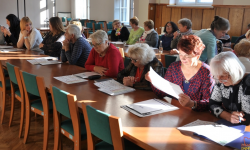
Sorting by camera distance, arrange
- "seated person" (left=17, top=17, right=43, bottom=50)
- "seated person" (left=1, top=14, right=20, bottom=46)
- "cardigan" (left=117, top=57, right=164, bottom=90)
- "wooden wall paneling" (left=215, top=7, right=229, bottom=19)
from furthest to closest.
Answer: "wooden wall paneling" (left=215, top=7, right=229, bottom=19) < "seated person" (left=1, top=14, right=20, bottom=46) < "seated person" (left=17, top=17, right=43, bottom=50) < "cardigan" (left=117, top=57, right=164, bottom=90)

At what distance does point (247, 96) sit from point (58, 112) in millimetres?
1643

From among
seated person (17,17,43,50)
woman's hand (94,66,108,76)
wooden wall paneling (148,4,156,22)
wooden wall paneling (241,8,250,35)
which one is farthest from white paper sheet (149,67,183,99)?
wooden wall paneling (148,4,156,22)

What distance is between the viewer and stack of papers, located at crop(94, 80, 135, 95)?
96.5 inches

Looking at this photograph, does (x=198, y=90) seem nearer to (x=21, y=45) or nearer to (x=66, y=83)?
(x=66, y=83)

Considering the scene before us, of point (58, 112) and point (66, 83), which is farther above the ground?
point (66, 83)

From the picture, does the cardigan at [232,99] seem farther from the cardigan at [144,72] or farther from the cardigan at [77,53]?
the cardigan at [77,53]

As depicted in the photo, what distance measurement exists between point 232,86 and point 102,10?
1215 centimetres

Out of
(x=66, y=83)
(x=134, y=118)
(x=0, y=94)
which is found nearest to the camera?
(x=134, y=118)

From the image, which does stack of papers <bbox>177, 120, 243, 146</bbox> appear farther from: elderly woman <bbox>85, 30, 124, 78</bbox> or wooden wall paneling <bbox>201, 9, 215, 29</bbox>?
wooden wall paneling <bbox>201, 9, 215, 29</bbox>

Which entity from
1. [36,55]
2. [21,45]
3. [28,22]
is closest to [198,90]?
[36,55]

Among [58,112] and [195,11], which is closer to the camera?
[58,112]

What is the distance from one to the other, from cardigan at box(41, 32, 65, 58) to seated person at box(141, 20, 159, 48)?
1.97m

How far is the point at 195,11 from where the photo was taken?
8.18 m

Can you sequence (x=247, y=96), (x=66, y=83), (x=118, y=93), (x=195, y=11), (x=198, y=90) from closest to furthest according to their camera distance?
(x=247, y=96) < (x=198, y=90) < (x=118, y=93) < (x=66, y=83) < (x=195, y=11)
